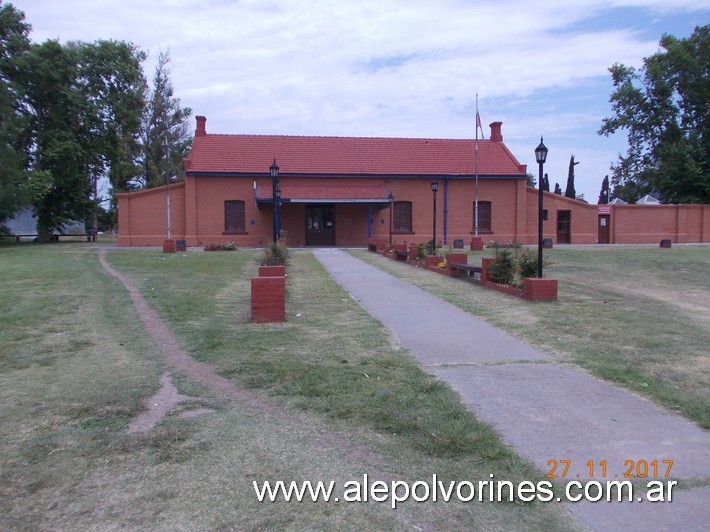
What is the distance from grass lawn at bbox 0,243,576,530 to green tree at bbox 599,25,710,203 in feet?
146

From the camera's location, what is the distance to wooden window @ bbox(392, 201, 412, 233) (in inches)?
1374

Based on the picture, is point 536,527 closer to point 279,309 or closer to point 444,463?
point 444,463

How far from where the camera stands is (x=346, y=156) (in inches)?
1404

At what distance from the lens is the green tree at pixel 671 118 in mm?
44688

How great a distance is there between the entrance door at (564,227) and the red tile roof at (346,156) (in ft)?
13.3

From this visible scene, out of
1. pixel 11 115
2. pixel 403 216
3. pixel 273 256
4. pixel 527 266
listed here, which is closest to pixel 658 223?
pixel 403 216

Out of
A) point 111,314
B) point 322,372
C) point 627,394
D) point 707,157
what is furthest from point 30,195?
point 707,157

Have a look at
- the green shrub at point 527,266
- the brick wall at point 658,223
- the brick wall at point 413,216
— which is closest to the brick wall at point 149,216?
the brick wall at point 413,216

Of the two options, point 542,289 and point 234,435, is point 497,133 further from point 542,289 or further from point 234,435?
point 234,435

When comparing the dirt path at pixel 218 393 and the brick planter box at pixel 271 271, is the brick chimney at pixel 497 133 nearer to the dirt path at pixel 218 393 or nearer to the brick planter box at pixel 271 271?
the brick planter box at pixel 271 271

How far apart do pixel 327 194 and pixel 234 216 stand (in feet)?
17.9

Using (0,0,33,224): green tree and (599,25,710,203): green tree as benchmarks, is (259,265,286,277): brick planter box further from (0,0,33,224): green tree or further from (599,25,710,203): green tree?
(599,25,710,203): green tree

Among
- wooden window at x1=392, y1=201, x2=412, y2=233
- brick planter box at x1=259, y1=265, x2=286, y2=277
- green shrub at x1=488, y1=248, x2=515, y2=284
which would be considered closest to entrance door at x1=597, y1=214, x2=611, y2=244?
wooden window at x1=392, y1=201, x2=412, y2=233

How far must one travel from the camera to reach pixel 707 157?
147ft
